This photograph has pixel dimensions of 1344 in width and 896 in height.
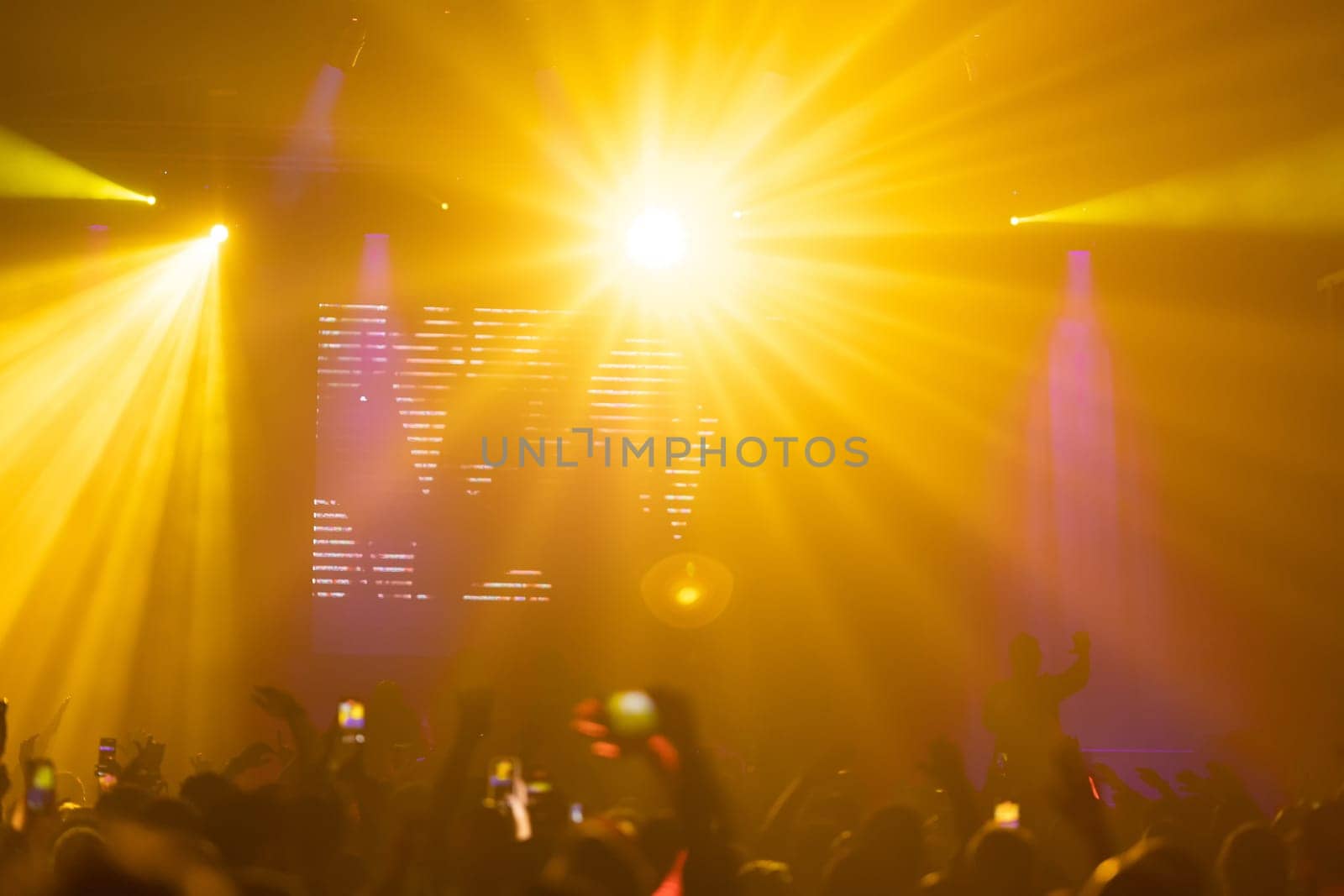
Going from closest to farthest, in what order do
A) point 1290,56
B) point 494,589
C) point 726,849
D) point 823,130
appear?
point 726,849 < point 1290,56 < point 823,130 < point 494,589

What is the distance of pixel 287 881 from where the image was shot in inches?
77.7

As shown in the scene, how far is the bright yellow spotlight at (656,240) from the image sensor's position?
8.58 m

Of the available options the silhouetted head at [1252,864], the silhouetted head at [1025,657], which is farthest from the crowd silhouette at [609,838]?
the silhouetted head at [1025,657]

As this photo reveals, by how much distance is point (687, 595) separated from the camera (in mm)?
8375

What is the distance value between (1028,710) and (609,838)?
1.97 m

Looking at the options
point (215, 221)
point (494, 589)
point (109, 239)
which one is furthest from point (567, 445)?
point (109, 239)

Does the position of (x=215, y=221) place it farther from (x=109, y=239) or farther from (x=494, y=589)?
(x=494, y=589)

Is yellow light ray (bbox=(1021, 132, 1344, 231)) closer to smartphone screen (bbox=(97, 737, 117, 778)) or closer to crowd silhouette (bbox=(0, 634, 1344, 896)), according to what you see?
crowd silhouette (bbox=(0, 634, 1344, 896))

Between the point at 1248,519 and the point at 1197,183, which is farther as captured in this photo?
the point at 1248,519

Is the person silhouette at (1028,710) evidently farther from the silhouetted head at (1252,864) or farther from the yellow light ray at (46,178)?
the yellow light ray at (46,178)

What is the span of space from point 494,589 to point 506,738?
136 centimetres

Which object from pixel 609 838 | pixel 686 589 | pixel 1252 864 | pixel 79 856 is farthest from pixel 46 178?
pixel 1252 864

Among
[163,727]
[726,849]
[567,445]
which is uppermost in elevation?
[567,445]

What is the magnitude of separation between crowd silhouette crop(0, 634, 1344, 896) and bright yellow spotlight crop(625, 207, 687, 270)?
5.53 metres
